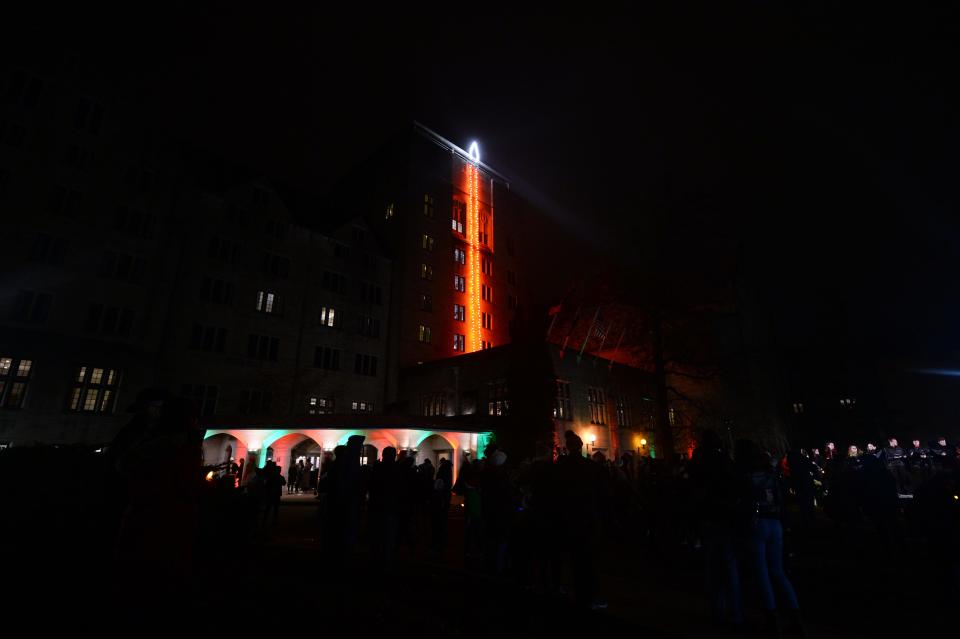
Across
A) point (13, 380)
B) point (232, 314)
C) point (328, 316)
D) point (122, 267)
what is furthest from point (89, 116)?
point (328, 316)

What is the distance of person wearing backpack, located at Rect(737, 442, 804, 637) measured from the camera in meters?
4.98

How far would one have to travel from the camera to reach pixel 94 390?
24.4 meters

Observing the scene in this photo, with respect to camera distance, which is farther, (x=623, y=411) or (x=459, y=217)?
(x=459, y=217)

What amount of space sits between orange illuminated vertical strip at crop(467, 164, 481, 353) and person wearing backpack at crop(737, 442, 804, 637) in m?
34.5

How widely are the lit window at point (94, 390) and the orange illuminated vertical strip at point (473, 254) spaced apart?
962 inches

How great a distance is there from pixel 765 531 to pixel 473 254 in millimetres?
40014

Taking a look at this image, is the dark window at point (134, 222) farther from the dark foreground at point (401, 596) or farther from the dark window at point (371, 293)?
the dark foreground at point (401, 596)

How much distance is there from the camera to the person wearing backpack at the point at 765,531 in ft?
16.4

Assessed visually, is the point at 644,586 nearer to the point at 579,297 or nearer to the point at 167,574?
the point at 167,574

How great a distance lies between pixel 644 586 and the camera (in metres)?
7.28

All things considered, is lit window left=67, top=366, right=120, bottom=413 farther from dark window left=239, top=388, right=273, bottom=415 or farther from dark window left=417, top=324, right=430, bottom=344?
dark window left=417, top=324, right=430, bottom=344

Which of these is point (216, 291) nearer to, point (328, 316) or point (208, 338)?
point (208, 338)

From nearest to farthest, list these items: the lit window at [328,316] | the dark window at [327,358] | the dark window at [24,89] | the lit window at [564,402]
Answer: the dark window at [24,89] → the lit window at [564,402] → the dark window at [327,358] → the lit window at [328,316]

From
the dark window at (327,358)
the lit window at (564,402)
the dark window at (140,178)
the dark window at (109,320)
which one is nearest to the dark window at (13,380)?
the dark window at (109,320)
